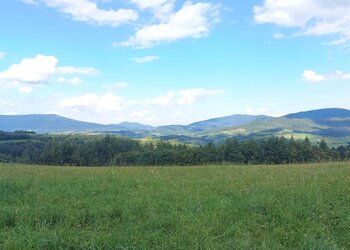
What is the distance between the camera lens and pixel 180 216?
8.15m

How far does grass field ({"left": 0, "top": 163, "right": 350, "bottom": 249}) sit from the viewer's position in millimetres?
6639

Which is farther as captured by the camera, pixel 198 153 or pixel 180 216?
pixel 198 153

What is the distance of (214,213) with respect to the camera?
8.26 metres

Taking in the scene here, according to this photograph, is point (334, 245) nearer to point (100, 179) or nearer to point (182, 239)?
point (182, 239)

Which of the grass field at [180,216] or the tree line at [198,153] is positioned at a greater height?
the grass field at [180,216]

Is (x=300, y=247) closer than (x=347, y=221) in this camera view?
Yes

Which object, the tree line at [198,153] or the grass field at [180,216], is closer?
the grass field at [180,216]

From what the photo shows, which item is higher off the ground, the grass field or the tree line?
the grass field

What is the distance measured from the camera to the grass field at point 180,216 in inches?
261

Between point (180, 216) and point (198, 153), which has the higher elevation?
point (180, 216)

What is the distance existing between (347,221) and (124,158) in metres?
77.1

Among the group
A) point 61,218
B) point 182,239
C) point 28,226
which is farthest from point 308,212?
point 28,226

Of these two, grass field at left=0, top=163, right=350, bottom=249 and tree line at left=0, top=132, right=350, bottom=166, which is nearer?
grass field at left=0, top=163, right=350, bottom=249

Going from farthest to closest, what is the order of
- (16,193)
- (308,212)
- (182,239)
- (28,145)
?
(28,145) → (16,193) → (308,212) → (182,239)
